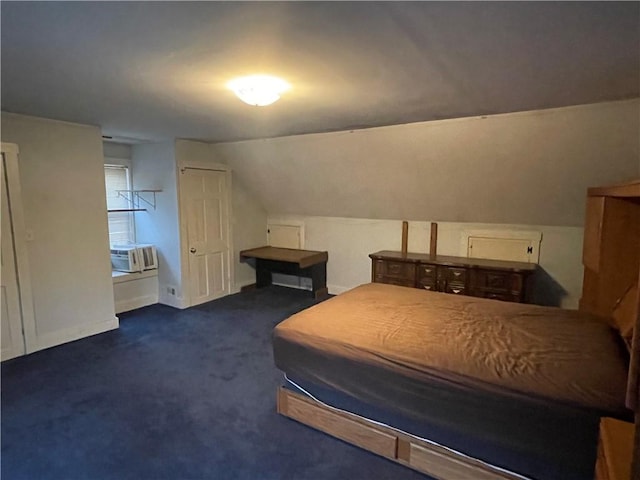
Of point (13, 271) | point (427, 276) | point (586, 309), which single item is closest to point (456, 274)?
point (427, 276)

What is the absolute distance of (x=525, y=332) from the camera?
7.93 ft

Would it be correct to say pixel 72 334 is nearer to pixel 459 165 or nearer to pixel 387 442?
pixel 387 442

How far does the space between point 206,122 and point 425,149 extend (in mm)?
2133

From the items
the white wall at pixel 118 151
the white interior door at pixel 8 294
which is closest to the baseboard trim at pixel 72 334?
the white interior door at pixel 8 294

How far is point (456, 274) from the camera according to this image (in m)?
4.36

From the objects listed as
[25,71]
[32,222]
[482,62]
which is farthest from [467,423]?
[32,222]

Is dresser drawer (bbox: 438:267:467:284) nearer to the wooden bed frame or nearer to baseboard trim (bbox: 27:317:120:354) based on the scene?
the wooden bed frame

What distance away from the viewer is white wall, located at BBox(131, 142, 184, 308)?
4848 mm

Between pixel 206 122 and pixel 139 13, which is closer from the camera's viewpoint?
pixel 139 13

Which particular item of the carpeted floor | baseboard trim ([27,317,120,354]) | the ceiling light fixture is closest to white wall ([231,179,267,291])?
the carpeted floor

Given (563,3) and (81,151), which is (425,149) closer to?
(563,3)

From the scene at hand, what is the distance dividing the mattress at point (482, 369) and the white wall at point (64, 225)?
2599mm

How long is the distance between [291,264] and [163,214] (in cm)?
191

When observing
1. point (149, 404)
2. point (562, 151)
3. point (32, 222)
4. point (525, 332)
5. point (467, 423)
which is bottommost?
point (149, 404)
